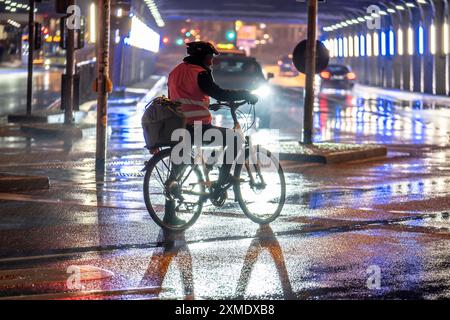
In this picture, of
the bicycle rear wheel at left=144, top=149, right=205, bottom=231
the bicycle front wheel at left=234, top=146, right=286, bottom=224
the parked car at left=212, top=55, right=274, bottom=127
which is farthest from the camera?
the parked car at left=212, top=55, right=274, bottom=127

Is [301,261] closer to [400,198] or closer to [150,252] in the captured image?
[150,252]

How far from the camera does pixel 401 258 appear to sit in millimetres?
8859

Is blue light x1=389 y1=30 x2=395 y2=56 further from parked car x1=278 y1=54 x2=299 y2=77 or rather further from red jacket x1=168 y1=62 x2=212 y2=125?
red jacket x1=168 y1=62 x2=212 y2=125

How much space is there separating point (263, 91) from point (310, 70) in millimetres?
8266

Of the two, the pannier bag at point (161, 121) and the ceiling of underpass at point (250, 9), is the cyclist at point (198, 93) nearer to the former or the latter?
the pannier bag at point (161, 121)

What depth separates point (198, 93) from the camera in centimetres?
1022

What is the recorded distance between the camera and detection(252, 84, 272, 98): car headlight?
1046 inches

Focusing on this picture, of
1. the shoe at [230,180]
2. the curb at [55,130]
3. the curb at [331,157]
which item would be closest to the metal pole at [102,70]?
the curb at [331,157]

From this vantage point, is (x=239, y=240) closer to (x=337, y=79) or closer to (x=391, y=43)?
(x=337, y=79)

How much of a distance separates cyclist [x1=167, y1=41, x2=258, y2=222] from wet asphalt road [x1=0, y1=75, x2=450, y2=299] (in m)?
0.58

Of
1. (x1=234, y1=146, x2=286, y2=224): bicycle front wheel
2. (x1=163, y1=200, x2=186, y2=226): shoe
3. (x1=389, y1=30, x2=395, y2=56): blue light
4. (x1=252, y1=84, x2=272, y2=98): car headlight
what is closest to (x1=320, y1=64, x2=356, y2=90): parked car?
(x1=389, y1=30, x2=395, y2=56): blue light

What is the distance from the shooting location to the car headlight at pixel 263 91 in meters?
26.6

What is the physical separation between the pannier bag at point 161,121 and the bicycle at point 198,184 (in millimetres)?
103
